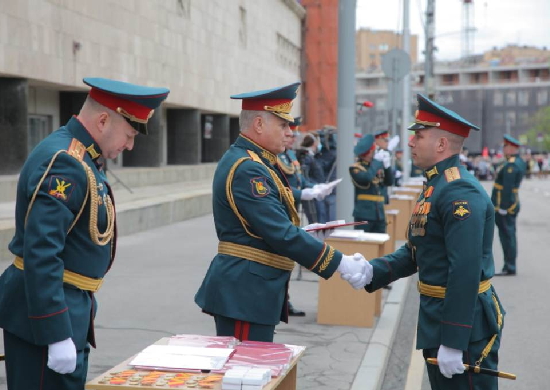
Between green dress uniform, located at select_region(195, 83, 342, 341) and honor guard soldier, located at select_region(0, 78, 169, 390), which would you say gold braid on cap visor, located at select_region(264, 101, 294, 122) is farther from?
honor guard soldier, located at select_region(0, 78, 169, 390)

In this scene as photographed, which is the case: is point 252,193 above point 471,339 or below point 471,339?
above

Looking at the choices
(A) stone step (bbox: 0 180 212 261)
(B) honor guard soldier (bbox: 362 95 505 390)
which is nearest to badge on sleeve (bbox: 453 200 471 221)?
(B) honor guard soldier (bbox: 362 95 505 390)

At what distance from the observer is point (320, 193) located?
1055cm

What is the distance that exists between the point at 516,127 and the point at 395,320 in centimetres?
13325

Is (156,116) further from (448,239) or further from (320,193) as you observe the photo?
(448,239)

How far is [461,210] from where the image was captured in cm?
436

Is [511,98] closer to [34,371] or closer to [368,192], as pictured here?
[368,192]

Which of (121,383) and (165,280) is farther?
(165,280)

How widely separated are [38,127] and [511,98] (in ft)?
395

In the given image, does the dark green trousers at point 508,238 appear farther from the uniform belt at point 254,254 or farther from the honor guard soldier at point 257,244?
the uniform belt at point 254,254

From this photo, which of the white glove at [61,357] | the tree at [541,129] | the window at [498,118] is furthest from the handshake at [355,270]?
the window at [498,118]

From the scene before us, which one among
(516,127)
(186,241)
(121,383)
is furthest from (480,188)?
(516,127)

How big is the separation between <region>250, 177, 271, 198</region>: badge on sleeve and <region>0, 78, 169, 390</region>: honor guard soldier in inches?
33.0

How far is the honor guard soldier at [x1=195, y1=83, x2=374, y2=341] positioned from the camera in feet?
15.6
